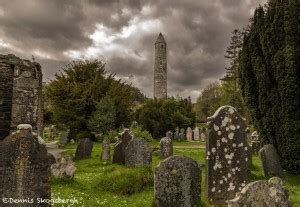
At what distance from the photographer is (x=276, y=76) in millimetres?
13492

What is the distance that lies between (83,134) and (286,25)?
2086cm

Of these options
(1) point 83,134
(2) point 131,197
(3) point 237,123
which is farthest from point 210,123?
(1) point 83,134

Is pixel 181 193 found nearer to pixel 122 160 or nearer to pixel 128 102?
pixel 122 160

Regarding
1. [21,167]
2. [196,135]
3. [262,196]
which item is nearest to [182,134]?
[196,135]

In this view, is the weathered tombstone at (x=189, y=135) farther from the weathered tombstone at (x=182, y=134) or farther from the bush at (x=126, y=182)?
the bush at (x=126, y=182)

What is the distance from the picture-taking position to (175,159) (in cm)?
785

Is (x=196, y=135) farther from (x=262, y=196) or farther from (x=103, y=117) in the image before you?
(x=262, y=196)

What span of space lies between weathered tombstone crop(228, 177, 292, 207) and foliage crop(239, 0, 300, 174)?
25.0 ft

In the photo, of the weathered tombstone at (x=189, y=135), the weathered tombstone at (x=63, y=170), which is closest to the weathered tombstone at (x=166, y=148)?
the weathered tombstone at (x=63, y=170)

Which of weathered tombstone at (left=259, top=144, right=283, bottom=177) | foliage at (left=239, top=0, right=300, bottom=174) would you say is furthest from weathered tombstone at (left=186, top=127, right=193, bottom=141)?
weathered tombstone at (left=259, top=144, right=283, bottom=177)

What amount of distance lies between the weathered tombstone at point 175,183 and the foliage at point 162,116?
30014 mm

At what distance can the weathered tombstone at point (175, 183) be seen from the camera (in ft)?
25.3

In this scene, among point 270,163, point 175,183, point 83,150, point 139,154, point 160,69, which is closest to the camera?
point 175,183

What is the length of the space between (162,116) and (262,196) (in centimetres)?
3357
